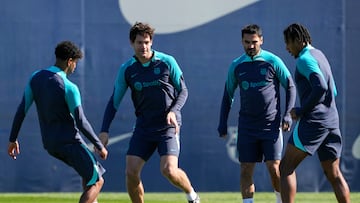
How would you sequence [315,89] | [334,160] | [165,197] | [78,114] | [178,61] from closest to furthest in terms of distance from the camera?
[78,114], [315,89], [334,160], [165,197], [178,61]

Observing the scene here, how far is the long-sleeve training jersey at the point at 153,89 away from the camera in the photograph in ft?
30.4

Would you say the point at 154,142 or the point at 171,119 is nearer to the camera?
the point at 171,119

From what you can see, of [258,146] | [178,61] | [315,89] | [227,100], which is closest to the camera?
[315,89]

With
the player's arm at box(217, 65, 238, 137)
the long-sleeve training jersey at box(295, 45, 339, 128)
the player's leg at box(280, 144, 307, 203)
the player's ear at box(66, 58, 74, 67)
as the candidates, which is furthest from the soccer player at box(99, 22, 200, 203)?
the long-sleeve training jersey at box(295, 45, 339, 128)

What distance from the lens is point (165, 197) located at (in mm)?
13602

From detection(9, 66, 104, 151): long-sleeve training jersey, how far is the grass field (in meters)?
4.20

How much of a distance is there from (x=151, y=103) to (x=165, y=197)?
451 centimetres

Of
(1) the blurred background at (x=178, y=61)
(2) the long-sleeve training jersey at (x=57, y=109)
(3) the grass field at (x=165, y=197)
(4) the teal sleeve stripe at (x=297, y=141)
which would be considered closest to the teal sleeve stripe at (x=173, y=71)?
(2) the long-sleeve training jersey at (x=57, y=109)

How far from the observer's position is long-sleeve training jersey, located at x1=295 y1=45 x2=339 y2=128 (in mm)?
8383

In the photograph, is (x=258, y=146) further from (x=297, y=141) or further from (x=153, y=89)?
(x=153, y=89)

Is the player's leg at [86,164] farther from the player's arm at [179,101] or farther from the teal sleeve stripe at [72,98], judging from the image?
the player's arm at [179,101]

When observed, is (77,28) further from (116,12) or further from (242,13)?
(242,13)

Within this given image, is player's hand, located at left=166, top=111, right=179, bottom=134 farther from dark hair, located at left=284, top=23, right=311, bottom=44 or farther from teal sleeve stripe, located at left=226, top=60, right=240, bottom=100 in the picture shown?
dark hair, located at left=284, top=23, right=311, bottom=44

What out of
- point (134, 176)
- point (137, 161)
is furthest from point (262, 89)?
point (134, 176)
